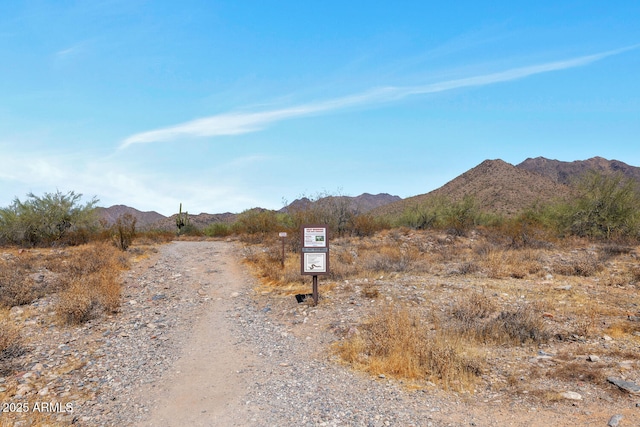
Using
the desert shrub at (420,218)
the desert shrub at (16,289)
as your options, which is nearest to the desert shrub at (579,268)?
the desert shrub at (16,289)

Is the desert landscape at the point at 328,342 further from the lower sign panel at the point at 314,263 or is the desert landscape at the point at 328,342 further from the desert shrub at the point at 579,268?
the lower sign panel at the point at 314,263

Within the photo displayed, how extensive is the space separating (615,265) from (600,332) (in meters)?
9.16

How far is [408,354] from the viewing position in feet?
21.1

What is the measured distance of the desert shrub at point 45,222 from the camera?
25.3 meters

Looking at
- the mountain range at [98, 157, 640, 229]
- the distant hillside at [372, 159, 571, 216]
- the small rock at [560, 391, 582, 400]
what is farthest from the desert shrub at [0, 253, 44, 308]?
the distant hillside at [372, 159, 571, 216]

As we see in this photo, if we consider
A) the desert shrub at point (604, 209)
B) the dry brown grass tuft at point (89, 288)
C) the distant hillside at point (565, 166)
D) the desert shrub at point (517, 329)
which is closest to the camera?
the desert shrub at point (517, 329)

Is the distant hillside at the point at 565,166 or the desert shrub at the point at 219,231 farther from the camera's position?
the distant hillside at the point at 565,166

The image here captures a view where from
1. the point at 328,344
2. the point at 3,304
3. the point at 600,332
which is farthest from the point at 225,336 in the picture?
the point at 600,332

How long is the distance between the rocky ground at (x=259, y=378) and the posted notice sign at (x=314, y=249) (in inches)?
37.4

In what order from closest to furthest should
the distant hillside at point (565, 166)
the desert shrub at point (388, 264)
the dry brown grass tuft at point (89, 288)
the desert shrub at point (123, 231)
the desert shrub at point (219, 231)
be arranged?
the dry brown grass tuft at point (89, 288)
the desert shrub at point (388, 264)
the desert shrub at point (123, 231)
the desert shrub at point (219, 231)
the distant hillside at point (565, 166)

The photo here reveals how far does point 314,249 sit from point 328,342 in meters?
3.55

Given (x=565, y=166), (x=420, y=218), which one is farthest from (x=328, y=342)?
(x=565, y=166)

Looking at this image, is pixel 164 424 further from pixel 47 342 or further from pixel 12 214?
pixel 12 214

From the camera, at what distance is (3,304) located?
34.7ft
